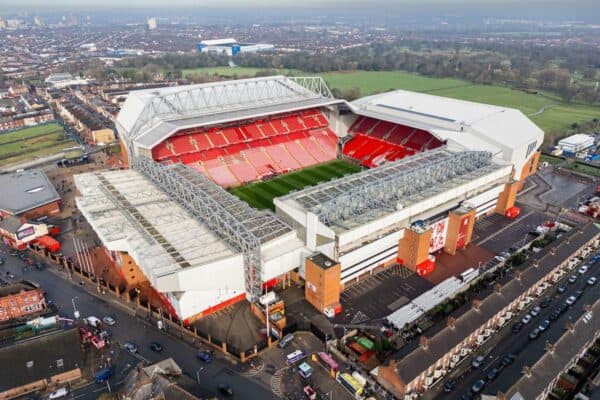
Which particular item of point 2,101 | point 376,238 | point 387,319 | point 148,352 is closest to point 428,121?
point 376,238

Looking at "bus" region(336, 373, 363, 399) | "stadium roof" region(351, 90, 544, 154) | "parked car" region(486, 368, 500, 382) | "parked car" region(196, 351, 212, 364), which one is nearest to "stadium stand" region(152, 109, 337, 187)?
"stadium roof" region(351, 90, 544, 154)

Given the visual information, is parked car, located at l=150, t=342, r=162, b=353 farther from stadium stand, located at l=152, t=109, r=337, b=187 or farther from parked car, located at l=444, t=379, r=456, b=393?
stadium stand, located at l=152, t=109, r=337, b=187

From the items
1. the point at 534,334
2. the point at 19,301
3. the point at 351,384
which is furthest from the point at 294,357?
the point at 19,301

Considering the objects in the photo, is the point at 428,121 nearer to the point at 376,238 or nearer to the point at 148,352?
the point at 376,238

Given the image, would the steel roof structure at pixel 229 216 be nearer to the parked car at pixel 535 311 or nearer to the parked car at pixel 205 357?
the parked car at pixel 205 357

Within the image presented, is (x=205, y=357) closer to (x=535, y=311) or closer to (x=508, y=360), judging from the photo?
(x=508, y=360)
